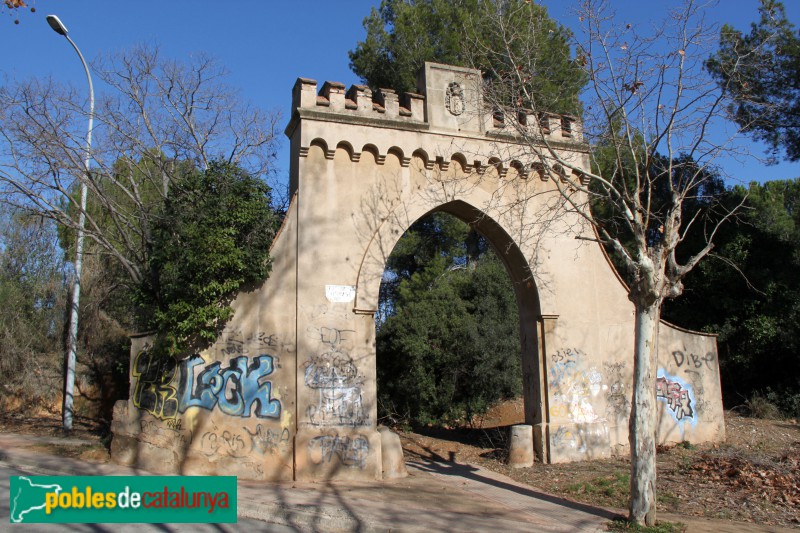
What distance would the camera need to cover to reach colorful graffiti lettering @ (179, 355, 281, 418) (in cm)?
1020

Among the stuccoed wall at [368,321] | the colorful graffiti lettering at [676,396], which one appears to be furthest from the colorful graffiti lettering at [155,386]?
the colorful graffiti lettering at [676,396]

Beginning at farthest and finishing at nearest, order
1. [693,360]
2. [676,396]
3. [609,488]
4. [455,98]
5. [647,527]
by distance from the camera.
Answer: [693,360], [676,396], [455,98], [609,488], [647,527]

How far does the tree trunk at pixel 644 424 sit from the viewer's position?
7.70 m

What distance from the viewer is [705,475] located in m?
10.3

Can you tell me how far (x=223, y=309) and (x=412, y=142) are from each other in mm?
4691

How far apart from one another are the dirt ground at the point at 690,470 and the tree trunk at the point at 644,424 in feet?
5.10

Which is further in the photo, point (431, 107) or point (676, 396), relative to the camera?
point (676, 396)

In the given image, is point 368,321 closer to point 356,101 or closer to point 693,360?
point 356,101

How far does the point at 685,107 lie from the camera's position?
9.07 metres

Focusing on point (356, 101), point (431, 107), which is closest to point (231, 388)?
point (356, 101)

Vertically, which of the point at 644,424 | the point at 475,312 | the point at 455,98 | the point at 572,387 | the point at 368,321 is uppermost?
the point at 455,98

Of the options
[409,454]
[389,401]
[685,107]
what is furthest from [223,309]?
[389,401]

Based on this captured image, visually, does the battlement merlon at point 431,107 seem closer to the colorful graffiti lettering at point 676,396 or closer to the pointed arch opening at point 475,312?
the pointed arch opening at point 475,312

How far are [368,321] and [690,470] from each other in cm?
607
